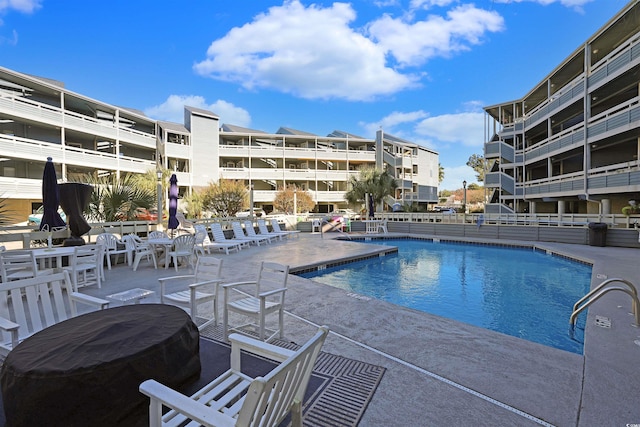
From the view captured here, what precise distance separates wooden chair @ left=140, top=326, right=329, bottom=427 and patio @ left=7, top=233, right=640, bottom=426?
935 mm

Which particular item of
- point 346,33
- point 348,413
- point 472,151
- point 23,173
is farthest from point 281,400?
point 472,151

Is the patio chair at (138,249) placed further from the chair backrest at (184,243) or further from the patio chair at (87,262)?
the patio chair at (87,262)

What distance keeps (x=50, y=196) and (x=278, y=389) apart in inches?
299

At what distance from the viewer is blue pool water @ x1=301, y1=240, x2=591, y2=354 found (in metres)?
5.78

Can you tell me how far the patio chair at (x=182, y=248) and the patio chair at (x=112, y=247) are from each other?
1.30 m

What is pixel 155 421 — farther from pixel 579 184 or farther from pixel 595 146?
pixel 595 146

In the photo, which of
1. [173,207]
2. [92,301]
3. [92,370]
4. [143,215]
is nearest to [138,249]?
[173,207]

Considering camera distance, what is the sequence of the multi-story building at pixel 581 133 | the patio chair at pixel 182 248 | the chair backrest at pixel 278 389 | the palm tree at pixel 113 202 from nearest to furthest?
the chair backrest at pixel 278 389 < the patio chair at pixel 182 248 < the palm tree at pixel 113 202 < the multi-story building at pixel 581 133

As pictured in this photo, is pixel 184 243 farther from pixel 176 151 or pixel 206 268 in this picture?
pixel 176 151

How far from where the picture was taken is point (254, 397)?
53.4 inches

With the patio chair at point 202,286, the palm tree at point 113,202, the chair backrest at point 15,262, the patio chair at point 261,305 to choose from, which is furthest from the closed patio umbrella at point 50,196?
the patio chair at point 261,305

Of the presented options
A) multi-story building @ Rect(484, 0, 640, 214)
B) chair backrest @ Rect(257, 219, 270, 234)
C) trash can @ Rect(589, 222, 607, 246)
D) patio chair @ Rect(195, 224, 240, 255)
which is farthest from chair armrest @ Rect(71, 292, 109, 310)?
multi-story building @ Rect(484, 0, 640, 214)

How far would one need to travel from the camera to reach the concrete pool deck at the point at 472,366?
251 centimetres

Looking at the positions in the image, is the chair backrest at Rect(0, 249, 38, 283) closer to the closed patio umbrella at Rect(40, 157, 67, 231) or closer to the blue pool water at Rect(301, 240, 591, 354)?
the closed patio umbrella at Rect(40, 157, 67, 231)
